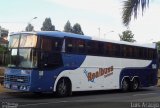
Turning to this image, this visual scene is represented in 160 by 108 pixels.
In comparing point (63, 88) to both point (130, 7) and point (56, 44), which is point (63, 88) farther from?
point (130, 7)

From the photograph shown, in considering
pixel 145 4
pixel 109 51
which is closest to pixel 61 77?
pixel 109 51

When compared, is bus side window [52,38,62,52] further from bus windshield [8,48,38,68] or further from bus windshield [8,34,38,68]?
bus windshield [8,48,38,68]

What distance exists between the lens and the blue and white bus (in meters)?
19.1

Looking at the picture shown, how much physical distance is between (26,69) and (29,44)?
3.82 ft

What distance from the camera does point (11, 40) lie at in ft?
66.6

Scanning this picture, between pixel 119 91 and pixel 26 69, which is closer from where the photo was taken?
pixel 26 69

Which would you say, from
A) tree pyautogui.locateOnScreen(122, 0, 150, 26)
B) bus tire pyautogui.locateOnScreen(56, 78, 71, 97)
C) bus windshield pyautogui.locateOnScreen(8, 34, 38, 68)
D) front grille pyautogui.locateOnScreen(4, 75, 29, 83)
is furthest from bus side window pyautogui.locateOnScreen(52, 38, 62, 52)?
tree pyautogui.locateOnScreen(122, 0, 150, 26)

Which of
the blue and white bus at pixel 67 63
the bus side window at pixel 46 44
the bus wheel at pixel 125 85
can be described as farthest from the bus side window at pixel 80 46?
the bus wheel at pixel 125 85

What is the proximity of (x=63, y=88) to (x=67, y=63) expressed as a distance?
1.24 meters

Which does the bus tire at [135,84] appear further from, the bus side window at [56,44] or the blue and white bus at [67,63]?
the bus side window at [56,44]

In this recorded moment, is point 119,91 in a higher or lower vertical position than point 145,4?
lower

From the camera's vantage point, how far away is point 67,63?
20.7 metres

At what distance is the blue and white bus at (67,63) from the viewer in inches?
751

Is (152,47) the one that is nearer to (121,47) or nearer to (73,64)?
(121,47)
